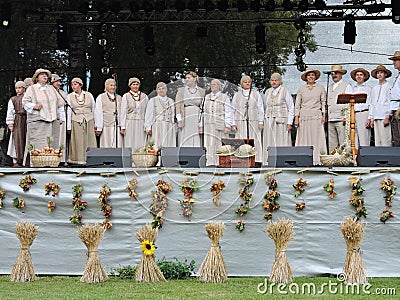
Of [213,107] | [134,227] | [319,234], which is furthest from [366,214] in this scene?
[213,107]

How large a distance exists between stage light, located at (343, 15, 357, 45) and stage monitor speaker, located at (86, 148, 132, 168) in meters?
5.93

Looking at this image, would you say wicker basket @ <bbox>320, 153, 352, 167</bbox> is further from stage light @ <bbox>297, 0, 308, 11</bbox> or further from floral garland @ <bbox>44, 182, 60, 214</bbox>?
stage light @ <bbox>297, 0, 308, 11</bbox>

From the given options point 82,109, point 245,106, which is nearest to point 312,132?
point 245,106

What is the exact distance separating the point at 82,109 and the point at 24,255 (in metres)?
4.61

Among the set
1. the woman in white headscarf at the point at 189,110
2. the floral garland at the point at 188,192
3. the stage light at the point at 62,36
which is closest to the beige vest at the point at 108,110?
the woman in white headscarf at the point at 189,110

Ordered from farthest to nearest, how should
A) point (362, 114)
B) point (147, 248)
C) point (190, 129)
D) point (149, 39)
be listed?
point (149, 39) < point (362, 114) < point (190, 129) < point (147, 248)

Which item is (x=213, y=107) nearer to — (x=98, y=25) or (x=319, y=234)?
(x=319, y=234)

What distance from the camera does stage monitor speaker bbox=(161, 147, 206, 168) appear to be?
8.12m

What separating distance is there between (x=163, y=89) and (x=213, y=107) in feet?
3.79

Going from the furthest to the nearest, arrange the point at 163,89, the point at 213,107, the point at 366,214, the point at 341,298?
the point at 163,89 < the point at 213,107 < the point at 366,214 < the point at 341,298

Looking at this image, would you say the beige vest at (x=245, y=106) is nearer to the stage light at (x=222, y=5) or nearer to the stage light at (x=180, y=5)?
the stage light at (x=222, y=5)

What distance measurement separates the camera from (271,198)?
25.9 ft

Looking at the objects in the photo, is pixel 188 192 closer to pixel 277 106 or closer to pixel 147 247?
pixel 147 247

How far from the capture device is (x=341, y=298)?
21.1ft
